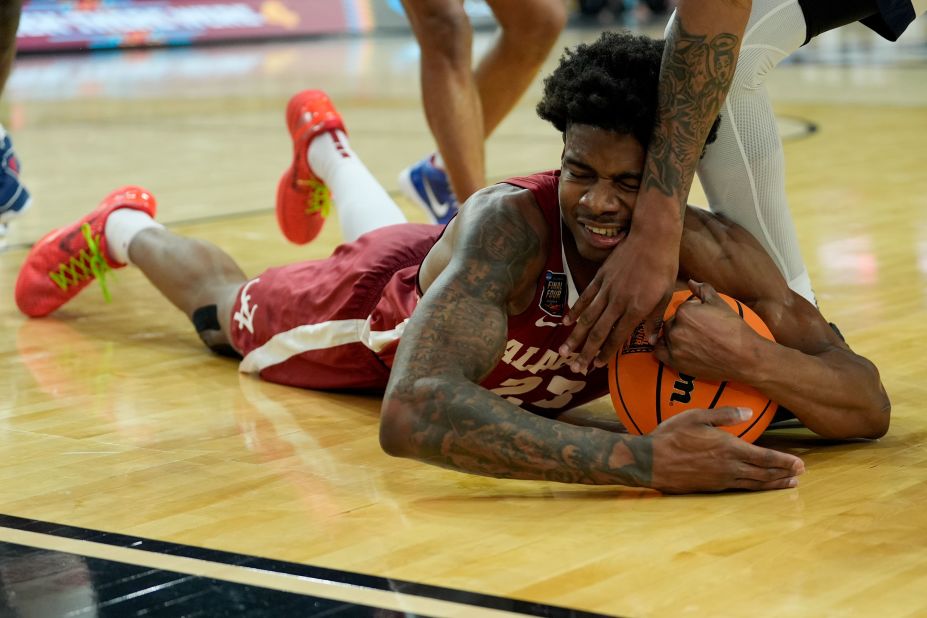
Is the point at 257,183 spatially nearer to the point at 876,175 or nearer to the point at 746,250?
the point at 876,175

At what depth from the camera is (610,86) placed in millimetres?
2633

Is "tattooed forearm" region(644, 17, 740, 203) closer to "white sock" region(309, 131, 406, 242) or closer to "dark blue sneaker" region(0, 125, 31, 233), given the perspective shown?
"white sock" region(309, 131, 406, 242)

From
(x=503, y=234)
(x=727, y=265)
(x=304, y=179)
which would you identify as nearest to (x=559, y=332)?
(x=503, y=234)

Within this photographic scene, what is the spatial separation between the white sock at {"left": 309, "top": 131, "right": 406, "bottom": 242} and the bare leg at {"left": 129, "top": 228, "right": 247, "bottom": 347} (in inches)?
13.1

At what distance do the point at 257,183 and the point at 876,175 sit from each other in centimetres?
284

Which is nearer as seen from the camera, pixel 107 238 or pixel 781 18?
pixel 781 18

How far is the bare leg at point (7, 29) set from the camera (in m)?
4.28

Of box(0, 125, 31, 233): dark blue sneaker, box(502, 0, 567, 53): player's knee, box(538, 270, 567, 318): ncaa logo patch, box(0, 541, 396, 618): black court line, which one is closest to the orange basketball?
box(538, 270, 567, 318): ncaa logo patch

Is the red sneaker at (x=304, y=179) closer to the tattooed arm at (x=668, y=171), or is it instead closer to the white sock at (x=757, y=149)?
the white sock at (x=757, y=149)

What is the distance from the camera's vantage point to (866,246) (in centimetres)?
490

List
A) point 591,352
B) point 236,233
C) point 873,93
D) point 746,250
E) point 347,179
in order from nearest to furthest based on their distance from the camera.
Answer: point 591,352
point 746,250
point 347,179
point 236,233
point 873,93

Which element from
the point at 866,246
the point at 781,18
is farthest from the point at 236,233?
the point at 781,18

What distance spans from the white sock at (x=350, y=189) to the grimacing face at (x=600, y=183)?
120cm

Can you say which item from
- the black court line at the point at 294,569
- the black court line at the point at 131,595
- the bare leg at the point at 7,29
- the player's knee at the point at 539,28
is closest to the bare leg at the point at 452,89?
the player's knee at the point at 539,28
